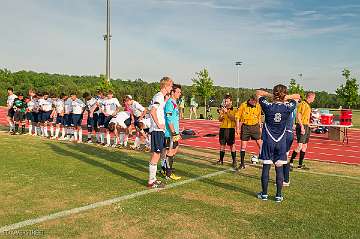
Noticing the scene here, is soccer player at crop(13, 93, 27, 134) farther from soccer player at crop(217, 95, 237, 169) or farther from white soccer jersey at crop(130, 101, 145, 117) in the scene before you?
soccer player at crop(217, 95, 237, 169)

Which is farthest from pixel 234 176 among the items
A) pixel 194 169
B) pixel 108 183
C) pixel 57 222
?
pixel 57 222

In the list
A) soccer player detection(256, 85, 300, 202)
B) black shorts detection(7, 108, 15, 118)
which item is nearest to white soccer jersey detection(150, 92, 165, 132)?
soccer player detection(256, 85, 300, 202)

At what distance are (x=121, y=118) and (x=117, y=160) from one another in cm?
316

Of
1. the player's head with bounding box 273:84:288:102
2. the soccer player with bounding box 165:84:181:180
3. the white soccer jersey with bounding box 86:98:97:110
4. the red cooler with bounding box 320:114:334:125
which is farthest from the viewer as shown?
the red cooler with bounding box 320:114:334:125

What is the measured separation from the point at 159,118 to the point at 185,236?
3171mm

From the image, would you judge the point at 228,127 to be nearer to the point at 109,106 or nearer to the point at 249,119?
the point at 249,119

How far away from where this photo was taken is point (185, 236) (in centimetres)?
498

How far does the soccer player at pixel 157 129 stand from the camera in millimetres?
7516

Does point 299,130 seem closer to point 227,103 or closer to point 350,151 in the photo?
point 227,103

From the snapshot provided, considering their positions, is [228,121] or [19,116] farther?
[19,116]

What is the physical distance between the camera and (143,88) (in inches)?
2768

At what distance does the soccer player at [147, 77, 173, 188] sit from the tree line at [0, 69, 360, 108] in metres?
17.6

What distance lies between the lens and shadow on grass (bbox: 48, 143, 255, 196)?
8.14 m

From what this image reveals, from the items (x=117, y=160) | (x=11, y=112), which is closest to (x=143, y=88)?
(x=11, y=112)
